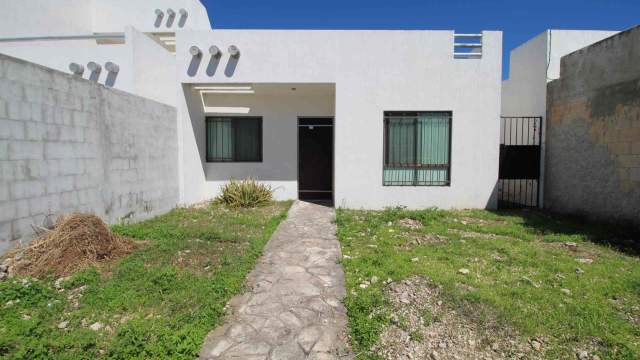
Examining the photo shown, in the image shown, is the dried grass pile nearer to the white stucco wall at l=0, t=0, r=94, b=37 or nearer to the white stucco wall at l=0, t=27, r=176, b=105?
the white stucco wall at l=0, t=27, r=176, b=105

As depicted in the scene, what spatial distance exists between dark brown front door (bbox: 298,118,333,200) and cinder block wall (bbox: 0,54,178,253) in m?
3.69

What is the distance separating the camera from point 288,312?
10.4 ft

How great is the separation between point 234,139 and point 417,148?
193 inches

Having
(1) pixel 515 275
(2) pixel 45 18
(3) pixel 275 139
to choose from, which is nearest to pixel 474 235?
(1) pixel 515 275

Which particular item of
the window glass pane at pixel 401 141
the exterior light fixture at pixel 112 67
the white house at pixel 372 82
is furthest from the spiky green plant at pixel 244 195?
the exterior light fixture at pixel 112 67

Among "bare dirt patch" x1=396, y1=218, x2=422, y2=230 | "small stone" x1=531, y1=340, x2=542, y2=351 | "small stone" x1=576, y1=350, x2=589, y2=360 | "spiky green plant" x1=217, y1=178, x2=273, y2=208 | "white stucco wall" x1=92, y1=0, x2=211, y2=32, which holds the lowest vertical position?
"small stone" x1=576, y1=350, x2=589, y2=360

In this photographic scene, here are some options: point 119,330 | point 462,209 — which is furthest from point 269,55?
point 119,330

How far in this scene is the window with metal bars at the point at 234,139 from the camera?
938cm

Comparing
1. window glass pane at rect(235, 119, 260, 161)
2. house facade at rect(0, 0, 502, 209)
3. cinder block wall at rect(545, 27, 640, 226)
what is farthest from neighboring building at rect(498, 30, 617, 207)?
window glass pane at rect(235, 119, 260, 161)

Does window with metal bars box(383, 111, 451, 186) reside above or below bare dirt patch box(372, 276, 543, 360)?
above

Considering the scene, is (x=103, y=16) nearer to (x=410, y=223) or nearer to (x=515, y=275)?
(x=410, y=223)

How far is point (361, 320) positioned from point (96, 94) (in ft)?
17.7

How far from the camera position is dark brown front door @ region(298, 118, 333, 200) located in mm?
9633

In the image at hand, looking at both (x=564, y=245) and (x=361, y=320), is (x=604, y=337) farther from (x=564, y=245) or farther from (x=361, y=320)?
(x=564, y=245)
